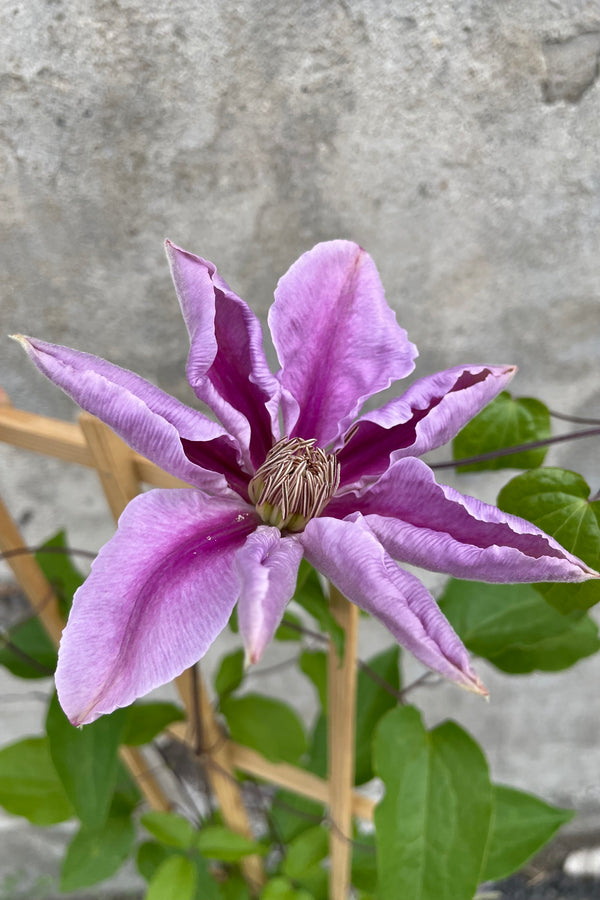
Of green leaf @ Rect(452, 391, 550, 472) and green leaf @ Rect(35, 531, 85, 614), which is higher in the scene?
green leaf @ Rect(452, 391, 550, 472)

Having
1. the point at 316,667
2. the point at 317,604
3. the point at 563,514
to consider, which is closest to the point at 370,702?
the point at 316,667

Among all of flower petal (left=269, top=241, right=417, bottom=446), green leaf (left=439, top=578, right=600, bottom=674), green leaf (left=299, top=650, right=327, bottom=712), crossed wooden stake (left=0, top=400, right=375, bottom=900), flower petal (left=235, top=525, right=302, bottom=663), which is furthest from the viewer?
green leaf (left=299, top=650, right=327, bottom=712)

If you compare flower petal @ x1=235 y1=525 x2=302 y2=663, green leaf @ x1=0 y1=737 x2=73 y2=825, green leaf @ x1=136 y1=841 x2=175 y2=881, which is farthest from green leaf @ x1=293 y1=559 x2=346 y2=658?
green leaf @ x1=136 y1=841 x2=175 y2=881

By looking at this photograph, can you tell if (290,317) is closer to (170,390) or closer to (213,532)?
(213,532)

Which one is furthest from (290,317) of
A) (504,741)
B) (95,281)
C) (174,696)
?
(504,741)

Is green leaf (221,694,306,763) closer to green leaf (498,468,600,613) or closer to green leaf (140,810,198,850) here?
green leaf (140,810,198,850)

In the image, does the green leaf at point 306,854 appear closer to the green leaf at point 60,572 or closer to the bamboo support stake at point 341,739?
the bamboo support stake at point 341,739

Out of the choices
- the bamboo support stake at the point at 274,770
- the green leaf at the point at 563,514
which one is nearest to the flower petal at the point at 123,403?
the green leaf at the point at 563,514

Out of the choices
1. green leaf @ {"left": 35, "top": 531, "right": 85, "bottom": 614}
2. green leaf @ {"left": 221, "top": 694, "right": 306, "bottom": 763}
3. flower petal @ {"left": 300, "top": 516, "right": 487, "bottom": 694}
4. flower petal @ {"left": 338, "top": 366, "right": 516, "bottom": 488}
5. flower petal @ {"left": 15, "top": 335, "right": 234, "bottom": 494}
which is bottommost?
green leaf @ {"left": 221, "top": 694, "right": 306, "bottom": 763}
